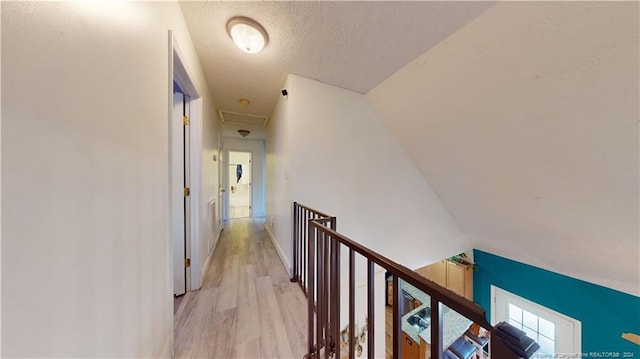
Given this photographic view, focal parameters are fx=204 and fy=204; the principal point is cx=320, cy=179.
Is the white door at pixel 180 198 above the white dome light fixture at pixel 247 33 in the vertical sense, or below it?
below

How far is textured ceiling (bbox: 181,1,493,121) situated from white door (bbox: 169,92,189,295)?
2.13ft

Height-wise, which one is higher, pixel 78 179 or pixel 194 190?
pixel 78 179

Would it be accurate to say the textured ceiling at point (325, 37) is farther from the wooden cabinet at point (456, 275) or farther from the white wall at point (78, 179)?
the wooden cabinet at point (456, 275)

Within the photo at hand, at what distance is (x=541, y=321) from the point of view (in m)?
3.29

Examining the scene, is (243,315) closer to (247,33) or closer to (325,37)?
(247,33)

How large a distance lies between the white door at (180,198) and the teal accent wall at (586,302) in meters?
3.43

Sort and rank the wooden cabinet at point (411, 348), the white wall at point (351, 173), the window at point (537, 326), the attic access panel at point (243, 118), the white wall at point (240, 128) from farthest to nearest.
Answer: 1. the white wall at point (240, 128)
2. the attic access panel at point (243, 118)
3. the window at point (537, 326)
4. the wooden cabinet at point (411, 348)
5. the white wall at point (351, 173)

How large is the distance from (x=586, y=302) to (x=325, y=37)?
4731 millimetres

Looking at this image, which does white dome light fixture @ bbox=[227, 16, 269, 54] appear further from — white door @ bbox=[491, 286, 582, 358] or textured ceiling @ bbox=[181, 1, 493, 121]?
white door @ bbox=[491, 286, 582, 358]

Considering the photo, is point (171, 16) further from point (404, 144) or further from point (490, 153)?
point (490, 153)

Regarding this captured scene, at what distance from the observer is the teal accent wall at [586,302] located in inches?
97.4

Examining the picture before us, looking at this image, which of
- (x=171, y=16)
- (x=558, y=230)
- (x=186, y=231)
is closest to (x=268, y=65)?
(x=171, y=16)

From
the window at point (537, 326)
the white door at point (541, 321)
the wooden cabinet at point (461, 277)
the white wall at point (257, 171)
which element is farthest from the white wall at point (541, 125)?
the white wall at point (257, 171)

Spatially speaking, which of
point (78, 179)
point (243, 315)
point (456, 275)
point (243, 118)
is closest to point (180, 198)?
point (243, 315)
